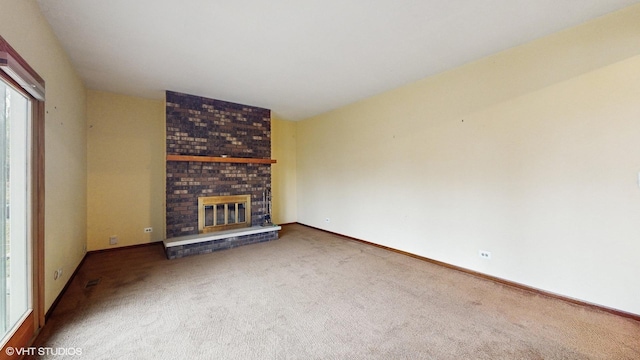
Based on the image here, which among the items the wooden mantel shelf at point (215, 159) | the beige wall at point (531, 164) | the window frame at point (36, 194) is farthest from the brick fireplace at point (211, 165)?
the beige wall at point (531, 164)

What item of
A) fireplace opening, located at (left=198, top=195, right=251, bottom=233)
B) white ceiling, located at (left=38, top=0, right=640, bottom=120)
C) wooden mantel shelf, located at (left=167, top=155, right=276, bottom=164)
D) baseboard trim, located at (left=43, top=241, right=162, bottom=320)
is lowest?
baseboard trim, located at (left=43, top=241, right=162, bottom=320)

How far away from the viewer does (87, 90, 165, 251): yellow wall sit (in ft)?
13.2

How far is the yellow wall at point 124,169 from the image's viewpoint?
4.01 m

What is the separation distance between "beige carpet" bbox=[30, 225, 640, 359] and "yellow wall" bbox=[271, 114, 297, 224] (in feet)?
9.32

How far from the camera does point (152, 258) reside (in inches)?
146

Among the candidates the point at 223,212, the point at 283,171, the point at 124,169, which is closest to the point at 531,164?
the point at 223,212

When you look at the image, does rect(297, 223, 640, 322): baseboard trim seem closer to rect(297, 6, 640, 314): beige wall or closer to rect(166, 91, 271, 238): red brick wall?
rect(297, 6, 640, 314): beige wall

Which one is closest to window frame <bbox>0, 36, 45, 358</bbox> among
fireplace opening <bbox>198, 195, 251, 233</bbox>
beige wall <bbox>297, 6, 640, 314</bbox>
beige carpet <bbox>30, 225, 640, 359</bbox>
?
beige carpet <bbox>30, 225, 640, 359</bbox>

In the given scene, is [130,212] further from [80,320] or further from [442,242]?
[442,242]

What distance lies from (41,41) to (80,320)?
2.46m

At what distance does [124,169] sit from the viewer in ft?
14.0

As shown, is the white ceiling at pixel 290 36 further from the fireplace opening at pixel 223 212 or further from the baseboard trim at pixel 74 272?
the baseboard trim at pixel 74 272

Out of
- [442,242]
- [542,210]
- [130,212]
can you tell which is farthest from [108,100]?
[542,210]

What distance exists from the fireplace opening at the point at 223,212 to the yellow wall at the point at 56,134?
160 centimetres
